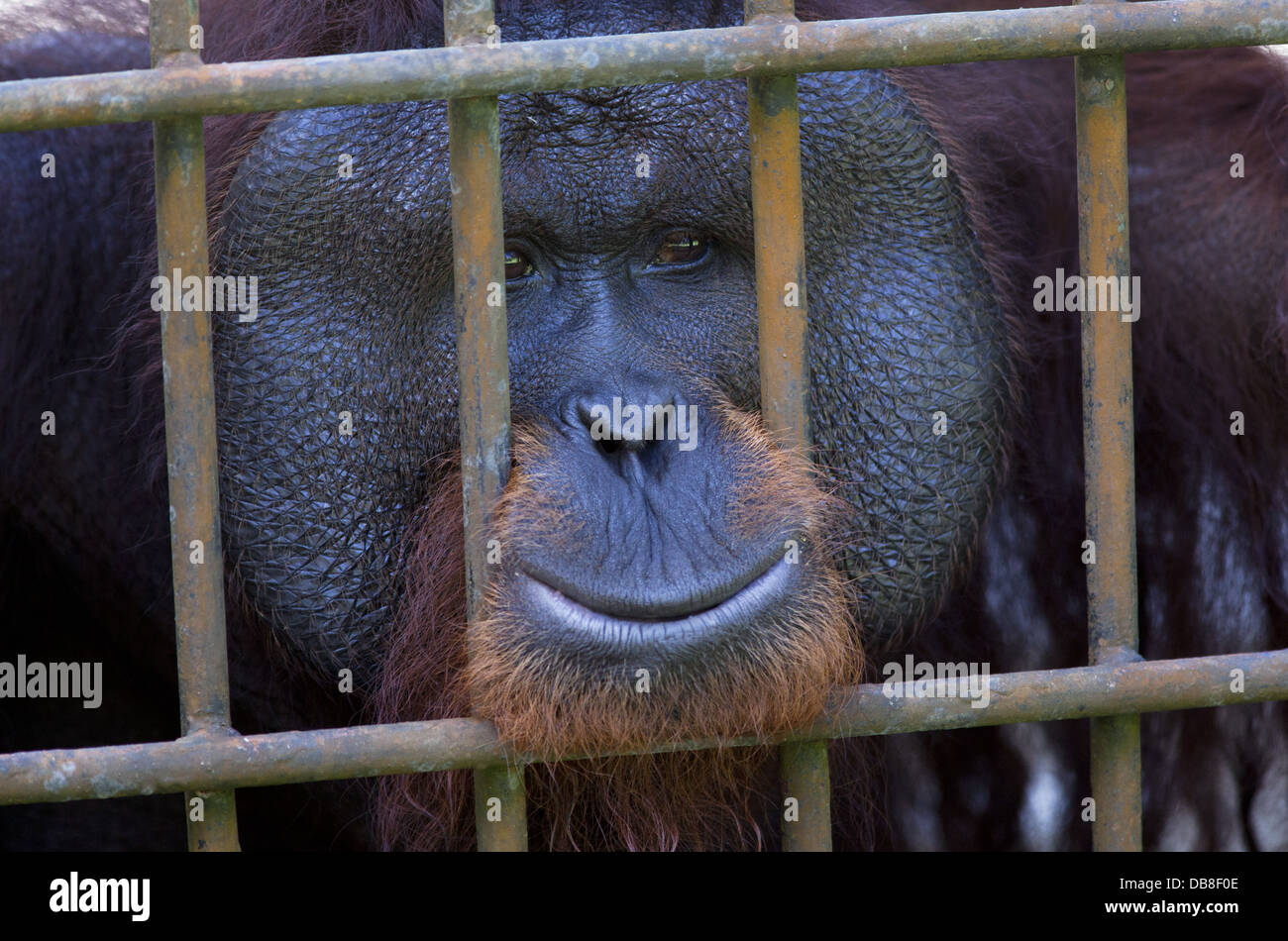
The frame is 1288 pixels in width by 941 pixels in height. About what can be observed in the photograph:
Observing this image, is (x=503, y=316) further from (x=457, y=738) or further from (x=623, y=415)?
(x=457, y=738)

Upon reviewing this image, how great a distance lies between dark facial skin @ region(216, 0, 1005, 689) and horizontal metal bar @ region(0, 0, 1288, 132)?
0.27 meters

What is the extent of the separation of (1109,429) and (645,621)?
46 cm

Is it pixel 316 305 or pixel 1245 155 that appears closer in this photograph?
pixel 316 305

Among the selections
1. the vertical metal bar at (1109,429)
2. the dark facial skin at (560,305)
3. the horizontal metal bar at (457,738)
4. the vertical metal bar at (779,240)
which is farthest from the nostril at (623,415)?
the vertical metal bar at (1109,429)

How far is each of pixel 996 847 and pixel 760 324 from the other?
1.27m

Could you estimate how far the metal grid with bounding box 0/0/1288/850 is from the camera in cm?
118

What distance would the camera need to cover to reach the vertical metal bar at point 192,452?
121cm

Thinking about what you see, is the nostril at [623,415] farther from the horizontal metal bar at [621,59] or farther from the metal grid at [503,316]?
the horizontal metal bar at [621,59]

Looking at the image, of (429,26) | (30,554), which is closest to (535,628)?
(429,26)

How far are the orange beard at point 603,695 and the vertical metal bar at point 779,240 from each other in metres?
0.07

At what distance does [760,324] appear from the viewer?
1281 mm

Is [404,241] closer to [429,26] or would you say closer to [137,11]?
[429,26]

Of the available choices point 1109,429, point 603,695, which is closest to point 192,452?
point 603,695

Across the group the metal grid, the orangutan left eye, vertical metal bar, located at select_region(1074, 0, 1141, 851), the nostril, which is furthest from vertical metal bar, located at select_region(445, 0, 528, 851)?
vertical metal bar, located at select_region(1074, 0, 1141, 851)
